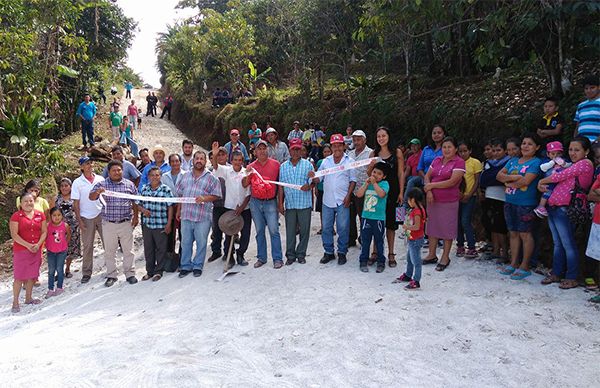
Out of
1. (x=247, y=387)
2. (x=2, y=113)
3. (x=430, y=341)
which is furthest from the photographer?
(x=2, y=113)

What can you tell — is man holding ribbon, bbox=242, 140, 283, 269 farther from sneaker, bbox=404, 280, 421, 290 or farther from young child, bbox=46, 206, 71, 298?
young child, bbox=46, 206, 71, 298

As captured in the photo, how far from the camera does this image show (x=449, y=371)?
3.67 meters

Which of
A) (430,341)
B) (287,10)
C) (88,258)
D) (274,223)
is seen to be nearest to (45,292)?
(88,258)

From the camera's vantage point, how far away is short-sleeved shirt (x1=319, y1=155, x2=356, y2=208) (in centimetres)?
633

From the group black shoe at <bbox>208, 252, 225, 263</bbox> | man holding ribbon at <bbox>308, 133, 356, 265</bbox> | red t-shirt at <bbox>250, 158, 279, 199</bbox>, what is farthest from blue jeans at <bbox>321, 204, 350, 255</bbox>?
black shoe at <bbox>208, 252, 225, 263</bbox>

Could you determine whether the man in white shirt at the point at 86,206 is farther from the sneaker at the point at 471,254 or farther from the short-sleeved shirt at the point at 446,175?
the sneaker at the point at 471,254

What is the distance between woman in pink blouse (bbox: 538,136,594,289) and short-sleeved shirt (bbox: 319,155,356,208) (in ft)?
7.66

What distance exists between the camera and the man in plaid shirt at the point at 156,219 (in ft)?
21.4

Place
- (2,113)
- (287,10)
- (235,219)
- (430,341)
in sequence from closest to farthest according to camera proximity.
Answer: (430,341), (235,219), (2,113), (287,10)

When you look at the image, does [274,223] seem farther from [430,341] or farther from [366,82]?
[366,82]

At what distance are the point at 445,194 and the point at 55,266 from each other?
18.0 feet

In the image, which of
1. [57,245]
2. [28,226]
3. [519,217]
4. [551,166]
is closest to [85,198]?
[57,245]

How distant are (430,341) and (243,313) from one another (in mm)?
2000

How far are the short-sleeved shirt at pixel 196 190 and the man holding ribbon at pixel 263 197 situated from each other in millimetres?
467
